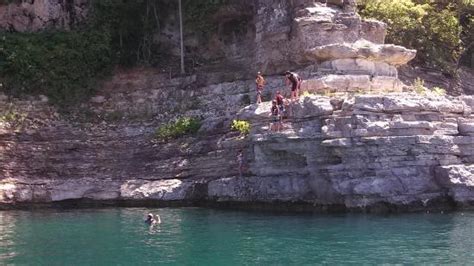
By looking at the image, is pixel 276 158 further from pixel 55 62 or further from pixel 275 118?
pixel 55 62

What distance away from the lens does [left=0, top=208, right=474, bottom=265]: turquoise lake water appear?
664 inches

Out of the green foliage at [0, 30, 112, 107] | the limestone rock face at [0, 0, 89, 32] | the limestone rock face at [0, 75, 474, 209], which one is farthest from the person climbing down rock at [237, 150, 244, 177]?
the limestone rock face at [0, 0, 89, 32]

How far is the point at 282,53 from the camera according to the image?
32875 millimetres

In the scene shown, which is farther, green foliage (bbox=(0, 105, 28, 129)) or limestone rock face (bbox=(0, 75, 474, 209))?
green foliage (bbox=(0, 105, 28, 129))

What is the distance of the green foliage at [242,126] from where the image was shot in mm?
28250

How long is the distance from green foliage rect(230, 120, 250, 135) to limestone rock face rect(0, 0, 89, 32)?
51.3ft

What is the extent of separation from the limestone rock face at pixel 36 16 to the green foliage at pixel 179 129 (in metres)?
11.4

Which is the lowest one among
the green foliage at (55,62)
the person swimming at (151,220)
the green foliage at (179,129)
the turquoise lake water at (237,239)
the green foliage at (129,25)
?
the turquoise lake water at (237,239)

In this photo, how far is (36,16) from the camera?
38.5 meters

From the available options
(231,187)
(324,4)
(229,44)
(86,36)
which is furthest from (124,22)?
(231,187)

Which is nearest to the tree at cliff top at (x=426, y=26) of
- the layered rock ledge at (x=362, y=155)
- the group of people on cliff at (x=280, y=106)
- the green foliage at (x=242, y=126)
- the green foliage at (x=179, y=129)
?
the layered rock ledge at (x=362, y=155)

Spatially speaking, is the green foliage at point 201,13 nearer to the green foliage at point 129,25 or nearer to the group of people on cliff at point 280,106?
the green foliage at point 129,25

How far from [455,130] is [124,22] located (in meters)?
22.2

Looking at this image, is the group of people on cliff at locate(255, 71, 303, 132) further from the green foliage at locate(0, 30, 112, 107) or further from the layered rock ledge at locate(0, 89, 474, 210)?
the green foliage at locate(0, 30, 112, 107)
